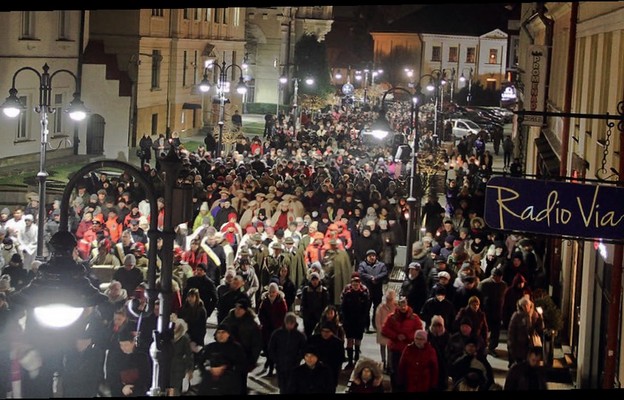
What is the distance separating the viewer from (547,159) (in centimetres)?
2570

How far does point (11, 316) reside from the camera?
1552 cm

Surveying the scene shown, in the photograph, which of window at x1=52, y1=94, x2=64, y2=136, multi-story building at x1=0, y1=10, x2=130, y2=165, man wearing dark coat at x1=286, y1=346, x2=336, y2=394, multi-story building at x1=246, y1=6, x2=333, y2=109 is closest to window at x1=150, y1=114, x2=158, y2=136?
multi-story building at x1=0, y1=10, x2=130, y2=165

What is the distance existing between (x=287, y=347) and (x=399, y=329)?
1717mm

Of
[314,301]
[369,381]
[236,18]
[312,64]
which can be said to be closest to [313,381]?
[369,381]

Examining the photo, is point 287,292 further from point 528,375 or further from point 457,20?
point 457,20

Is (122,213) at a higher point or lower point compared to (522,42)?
lower

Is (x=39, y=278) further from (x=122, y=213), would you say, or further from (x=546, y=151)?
(x=546, y=151)

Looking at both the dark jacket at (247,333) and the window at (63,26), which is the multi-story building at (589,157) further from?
the window at (63,26)

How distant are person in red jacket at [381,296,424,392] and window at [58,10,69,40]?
1085 inches

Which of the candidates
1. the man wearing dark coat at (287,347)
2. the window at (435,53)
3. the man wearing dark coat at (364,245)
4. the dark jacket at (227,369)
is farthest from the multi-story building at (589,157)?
the window at (435,53)

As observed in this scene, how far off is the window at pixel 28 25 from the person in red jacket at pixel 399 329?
25.0 m

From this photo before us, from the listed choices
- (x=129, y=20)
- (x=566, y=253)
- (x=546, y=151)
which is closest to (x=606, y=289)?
(x=566, y=253)

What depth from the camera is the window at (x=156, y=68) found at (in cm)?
5272

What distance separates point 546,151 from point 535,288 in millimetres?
7538
